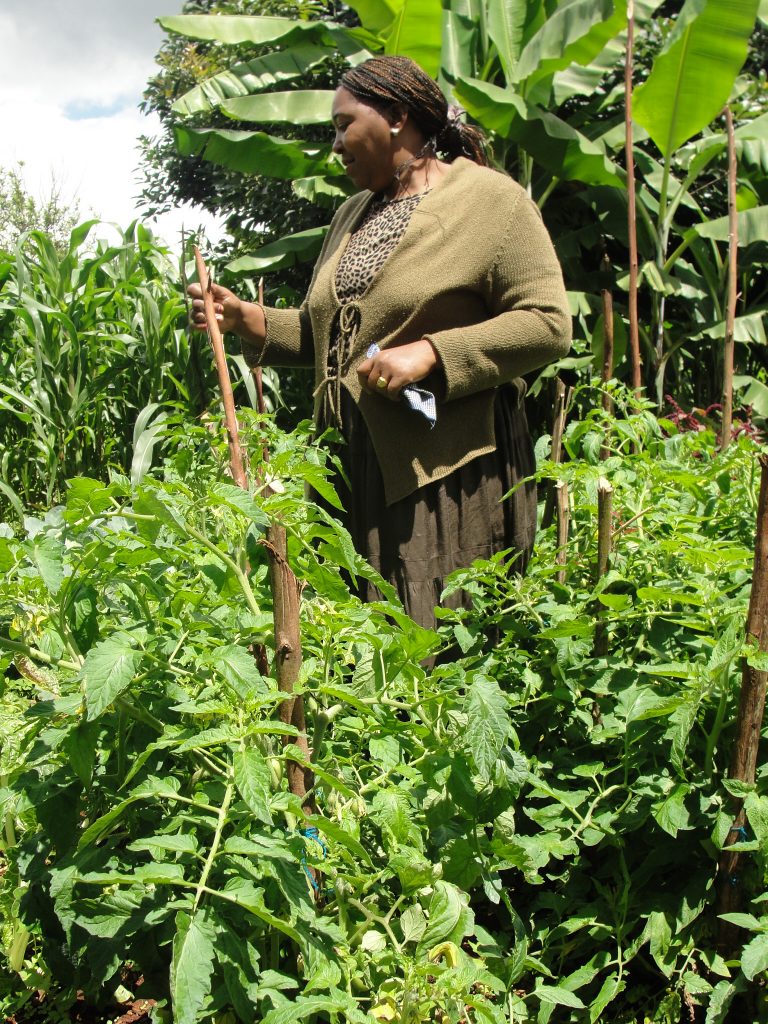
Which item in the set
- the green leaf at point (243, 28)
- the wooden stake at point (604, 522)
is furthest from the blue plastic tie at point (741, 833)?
the green leaf at point (243, 28)

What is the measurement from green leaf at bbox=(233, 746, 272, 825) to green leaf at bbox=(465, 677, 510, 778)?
218 millimetres

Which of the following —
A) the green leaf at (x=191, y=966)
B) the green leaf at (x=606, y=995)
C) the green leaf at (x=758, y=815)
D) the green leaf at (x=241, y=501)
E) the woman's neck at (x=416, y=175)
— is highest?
the woman's neck at (x=416, y=175)

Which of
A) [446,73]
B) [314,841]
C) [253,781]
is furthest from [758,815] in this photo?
[446,73]

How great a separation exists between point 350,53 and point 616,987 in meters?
6.45

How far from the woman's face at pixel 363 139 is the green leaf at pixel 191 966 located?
64.8 inches

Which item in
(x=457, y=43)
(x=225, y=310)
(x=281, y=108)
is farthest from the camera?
(x=281, y=108)

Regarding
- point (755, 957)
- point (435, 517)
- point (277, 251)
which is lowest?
point (755, 957)

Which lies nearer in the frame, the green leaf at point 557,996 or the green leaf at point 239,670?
the green leaf at point 239,670

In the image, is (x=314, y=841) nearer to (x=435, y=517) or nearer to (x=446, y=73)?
(x=435, y=517)

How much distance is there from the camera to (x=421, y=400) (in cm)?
194

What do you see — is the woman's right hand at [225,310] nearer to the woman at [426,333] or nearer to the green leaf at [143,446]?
the woman at [426,333]

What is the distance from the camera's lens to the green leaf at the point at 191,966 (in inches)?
33.4

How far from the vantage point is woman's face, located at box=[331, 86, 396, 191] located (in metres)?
2.09

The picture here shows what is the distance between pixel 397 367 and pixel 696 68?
4.33 m
